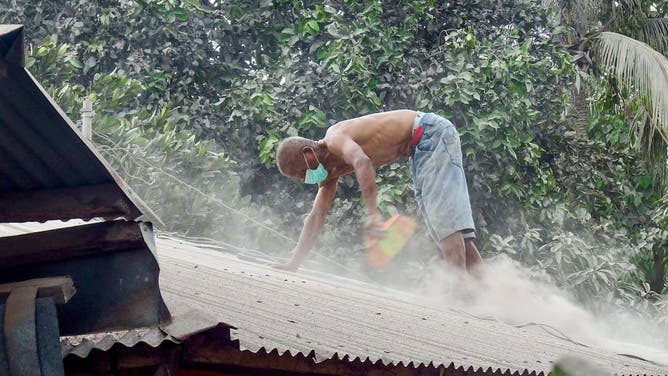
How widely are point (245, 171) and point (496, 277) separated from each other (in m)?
Result: 5.17

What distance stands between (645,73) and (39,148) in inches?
384

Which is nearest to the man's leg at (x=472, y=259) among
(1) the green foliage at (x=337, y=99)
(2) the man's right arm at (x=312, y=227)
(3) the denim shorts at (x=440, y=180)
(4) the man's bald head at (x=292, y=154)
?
(3) the denim shorts at (x=440, y=180)

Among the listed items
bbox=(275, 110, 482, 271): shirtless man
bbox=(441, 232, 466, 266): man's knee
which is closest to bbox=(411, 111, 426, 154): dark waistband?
bbox=(275, 110, 482, 271): shirtless man

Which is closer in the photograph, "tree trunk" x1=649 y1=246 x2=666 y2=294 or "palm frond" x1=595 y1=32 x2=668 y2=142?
"palm frond" x1=595 y1=32 x2=668 y2=142

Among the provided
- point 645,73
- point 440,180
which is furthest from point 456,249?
point 645,73

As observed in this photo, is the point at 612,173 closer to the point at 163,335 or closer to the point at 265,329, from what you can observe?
the point at 265,329

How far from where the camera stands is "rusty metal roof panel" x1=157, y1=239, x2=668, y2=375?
3854 millimetres

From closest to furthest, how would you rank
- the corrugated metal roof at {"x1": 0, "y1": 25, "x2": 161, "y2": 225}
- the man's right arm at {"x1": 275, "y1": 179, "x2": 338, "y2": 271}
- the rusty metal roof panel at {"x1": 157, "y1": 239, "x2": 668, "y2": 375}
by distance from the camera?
the corrugated metal roof at {"x1": 0, "y1": 25, "x2": 161, "y2": 225}
the rusty metal roof panel at {"x1": 157, "y1": 239, "x2": 668, "y2": 375}
the man's right arm at {"x1": 275, "y1": 179, "x2": 338, "y2": 271}

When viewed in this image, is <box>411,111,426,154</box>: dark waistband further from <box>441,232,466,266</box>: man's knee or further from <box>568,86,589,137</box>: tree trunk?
<box>568,86,589,137</box>: tree trunk

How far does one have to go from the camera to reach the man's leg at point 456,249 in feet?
21.7

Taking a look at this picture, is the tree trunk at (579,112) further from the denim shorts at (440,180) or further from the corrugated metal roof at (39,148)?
the corrugated metal roof at (39,148)

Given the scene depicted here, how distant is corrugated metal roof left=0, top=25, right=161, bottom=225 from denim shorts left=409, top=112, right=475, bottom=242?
3.95 m

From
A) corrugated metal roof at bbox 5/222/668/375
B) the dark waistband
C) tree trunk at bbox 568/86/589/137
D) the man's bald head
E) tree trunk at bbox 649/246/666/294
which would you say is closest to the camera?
corrugated metal roof at bbox 5/222/668/375

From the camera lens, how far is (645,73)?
450 inches
